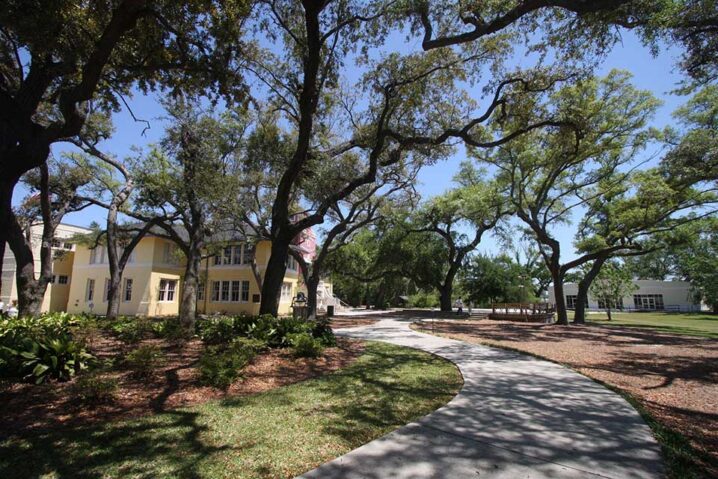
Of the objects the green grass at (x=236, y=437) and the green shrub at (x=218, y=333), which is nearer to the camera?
the green grass at (x=236, y=437)

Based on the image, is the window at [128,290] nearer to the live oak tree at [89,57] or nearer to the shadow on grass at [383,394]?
the live oak tree at [89,57]

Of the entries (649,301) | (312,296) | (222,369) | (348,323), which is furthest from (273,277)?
(649,301)

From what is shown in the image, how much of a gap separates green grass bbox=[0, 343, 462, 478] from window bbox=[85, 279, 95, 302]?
30.4 m

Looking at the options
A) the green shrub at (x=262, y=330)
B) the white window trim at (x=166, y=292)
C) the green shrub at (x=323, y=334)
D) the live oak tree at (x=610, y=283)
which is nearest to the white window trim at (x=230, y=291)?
the white window trim at (x=166, y=292)

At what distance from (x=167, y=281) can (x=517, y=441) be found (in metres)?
29.5

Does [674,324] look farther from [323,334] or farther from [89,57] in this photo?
[89,57]

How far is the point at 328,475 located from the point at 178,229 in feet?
103

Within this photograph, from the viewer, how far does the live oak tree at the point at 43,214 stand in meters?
12.6

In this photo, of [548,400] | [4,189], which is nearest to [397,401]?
[548,400]

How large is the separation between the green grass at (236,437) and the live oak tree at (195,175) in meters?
8.45

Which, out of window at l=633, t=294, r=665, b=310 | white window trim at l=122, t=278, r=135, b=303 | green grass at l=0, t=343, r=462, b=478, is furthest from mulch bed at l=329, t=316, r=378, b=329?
window at l=633, t=294, r=665, b=310

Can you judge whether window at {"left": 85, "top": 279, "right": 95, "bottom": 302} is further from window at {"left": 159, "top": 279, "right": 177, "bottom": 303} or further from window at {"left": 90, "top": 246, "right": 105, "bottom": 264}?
window at {"left": 159, "top": 279, "right": 177, "bottom": 303}

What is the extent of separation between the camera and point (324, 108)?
13945mm

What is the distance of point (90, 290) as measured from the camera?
30234 millimetres
